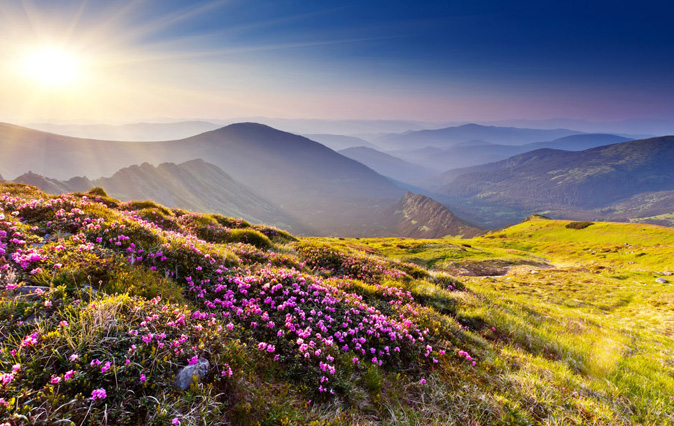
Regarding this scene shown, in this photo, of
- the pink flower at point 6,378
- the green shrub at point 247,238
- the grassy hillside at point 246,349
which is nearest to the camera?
the pink flower at point 6,378

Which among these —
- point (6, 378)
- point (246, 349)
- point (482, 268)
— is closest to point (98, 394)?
point (6, 378)

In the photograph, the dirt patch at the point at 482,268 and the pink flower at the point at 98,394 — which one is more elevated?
the pink flower at the point at 98,394

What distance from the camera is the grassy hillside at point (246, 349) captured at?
10.6ft

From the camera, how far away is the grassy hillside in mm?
3223

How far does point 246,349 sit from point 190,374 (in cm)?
123

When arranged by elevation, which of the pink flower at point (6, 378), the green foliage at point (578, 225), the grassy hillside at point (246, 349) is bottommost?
the green foliage at point (578, 225)

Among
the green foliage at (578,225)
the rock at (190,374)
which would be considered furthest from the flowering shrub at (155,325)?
the green foliage at (578,225)

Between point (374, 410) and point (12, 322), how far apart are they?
5.54 m

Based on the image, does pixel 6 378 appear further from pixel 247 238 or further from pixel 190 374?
pixel 247 238

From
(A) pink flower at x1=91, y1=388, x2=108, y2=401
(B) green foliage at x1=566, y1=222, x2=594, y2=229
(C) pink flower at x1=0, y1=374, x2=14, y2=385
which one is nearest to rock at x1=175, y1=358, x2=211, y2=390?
(A) pink flower at x1=91, y1=388, x2=108, y2=401

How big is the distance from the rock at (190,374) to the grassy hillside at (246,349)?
104 millimetres

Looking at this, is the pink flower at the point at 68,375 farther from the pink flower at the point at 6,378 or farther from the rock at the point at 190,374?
the rock at the point at 190,374

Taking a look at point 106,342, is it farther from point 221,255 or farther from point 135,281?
point 221,255

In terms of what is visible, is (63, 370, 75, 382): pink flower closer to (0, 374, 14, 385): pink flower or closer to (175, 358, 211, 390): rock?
(0, 374, 14, 385): pink flower
